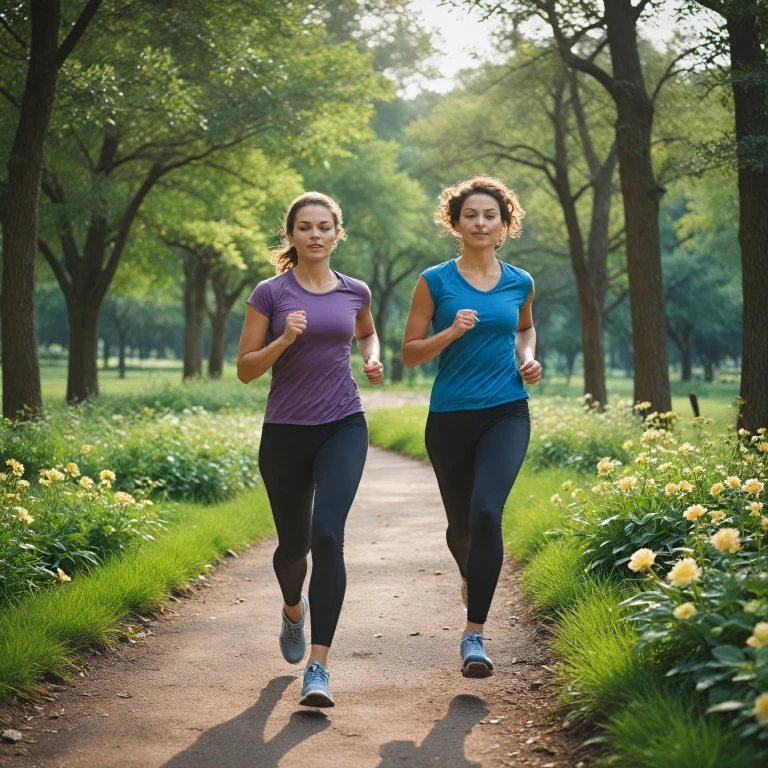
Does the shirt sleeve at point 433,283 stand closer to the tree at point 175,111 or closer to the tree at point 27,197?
the tree at point 27,197

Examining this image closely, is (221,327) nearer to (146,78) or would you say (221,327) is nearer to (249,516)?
(146,78)

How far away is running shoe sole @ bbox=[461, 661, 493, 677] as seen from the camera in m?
4.57

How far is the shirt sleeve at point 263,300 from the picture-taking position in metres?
4.72

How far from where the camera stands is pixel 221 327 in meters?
32.4

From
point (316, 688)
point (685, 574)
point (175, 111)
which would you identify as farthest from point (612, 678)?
point (175, 111)

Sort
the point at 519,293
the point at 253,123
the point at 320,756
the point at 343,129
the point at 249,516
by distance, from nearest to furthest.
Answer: the point at 320,756, the point at 519,293, the point at 249,516, the point at 253,123, the point at 343,129

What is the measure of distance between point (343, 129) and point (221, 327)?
14791 mm

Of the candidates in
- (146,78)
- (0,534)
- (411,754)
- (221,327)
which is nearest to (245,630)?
(0,534)

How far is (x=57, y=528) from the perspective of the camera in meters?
6.38

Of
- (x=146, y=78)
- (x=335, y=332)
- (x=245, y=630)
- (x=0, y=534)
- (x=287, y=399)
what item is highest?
(x=146, y=78)

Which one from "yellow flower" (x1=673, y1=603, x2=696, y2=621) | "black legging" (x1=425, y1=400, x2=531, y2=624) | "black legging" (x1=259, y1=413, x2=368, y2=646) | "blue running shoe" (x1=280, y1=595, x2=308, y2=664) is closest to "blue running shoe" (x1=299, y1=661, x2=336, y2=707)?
"black legging" (x1=259, y1=413, x2=368, y2=646)

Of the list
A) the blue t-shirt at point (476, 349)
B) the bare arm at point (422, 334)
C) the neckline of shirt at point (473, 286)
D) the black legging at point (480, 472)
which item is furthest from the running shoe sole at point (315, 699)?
the neckline of shirt at point (473, 286)

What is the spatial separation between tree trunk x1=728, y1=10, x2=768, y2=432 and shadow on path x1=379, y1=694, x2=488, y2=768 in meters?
6.36

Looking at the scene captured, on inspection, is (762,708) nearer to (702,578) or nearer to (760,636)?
(760,636)
